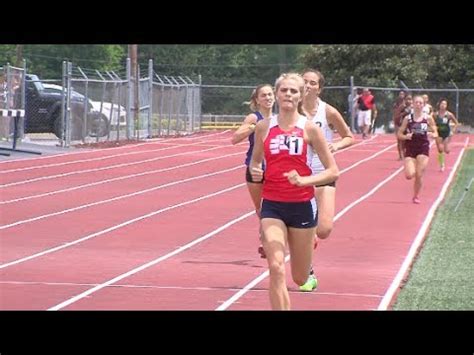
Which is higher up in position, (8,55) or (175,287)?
(8,55)

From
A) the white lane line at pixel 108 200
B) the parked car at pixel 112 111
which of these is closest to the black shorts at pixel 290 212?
the white lane line at pixel 108 200

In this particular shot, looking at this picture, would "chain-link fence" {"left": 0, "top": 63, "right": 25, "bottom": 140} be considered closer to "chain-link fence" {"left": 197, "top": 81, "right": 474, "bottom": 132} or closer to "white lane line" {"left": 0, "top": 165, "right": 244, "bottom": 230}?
"white lane line" {"left": 0, "top": 165, "right": 244, "bottom": 230}

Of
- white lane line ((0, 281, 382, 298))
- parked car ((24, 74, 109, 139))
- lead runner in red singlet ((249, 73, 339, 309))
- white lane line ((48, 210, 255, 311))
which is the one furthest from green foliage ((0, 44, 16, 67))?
lead runner in red singlet ((249, 73, 339, 309))

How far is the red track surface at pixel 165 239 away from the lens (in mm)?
12680

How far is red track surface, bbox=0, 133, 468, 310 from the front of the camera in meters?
12.7

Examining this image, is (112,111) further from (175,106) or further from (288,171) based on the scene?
(288,171)

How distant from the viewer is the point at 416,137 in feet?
73.2

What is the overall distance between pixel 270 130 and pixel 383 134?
4618cm

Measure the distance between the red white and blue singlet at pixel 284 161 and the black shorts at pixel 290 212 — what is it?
39 mm

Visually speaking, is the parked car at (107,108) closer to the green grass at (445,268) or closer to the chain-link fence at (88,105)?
the chain-link fence at (88,105)

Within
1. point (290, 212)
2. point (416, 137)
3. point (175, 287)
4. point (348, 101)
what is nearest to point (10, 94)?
point (416, 137)

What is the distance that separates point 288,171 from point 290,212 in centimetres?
33
